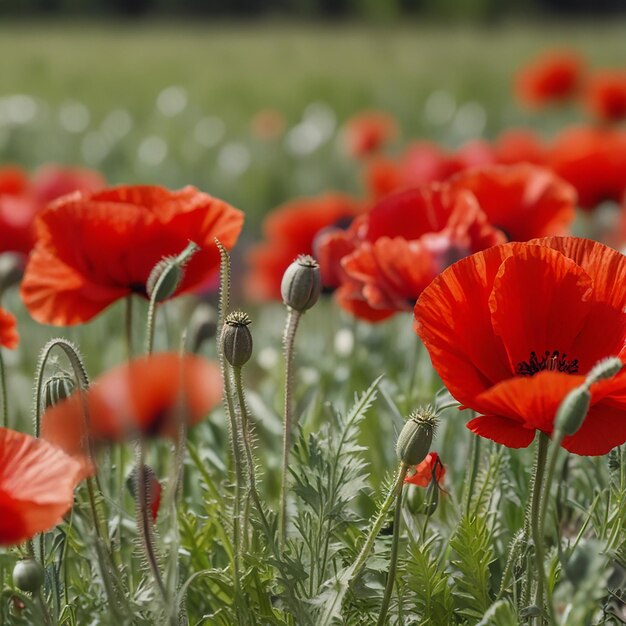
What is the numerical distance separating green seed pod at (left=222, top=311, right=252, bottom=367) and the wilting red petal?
0.13 m

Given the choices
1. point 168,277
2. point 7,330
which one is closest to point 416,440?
point 168,277

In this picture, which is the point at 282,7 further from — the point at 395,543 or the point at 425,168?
the point at 395,543

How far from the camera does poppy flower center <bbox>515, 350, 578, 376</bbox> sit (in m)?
0.59

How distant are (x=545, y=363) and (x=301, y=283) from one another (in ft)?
0.47

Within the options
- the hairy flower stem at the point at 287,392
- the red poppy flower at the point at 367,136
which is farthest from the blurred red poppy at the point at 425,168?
the red poppy flower at the point at 367,136

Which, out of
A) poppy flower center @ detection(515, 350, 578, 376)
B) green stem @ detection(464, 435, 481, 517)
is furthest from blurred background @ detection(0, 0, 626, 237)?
poppy flower center @ detection(515, 350, 578, 376)

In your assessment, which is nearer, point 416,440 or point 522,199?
point 416,440

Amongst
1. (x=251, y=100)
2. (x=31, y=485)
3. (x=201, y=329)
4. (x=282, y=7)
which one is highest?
(x=282, y=7)

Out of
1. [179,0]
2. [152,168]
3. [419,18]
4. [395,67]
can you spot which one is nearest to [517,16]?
[419,18]

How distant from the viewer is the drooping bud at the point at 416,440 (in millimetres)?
537

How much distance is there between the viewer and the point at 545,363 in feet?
1.98

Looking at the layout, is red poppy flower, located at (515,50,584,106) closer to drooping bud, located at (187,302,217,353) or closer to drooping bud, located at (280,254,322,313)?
drooping bud, located at (187,302,217,353)

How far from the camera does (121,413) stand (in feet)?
1.47

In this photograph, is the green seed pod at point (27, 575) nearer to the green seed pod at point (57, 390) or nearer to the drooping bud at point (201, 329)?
the green seed pod at point (57, 390)
